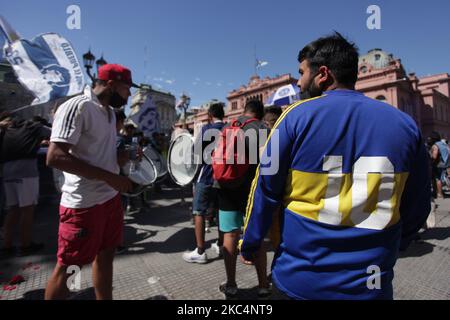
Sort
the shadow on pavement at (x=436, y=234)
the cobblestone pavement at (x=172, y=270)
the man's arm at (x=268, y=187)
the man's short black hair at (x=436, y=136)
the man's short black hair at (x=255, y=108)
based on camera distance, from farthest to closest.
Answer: the man's short black hair at (x=436, y=136) < the shadow on pavement at (x=436, y=234) < the man's short black hair at (x=255, y=108) < the cobblestone pavement at (x=172, y=270) < the man's arm at (x=268, y=187)

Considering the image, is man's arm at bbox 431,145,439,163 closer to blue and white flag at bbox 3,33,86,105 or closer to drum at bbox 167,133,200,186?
drum at bbox 167,133,200,186

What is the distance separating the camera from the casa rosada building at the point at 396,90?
122 feet

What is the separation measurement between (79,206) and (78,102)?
0.73 m

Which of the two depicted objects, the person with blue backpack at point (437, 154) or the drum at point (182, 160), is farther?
the person with blue backpack at point (437, 154)

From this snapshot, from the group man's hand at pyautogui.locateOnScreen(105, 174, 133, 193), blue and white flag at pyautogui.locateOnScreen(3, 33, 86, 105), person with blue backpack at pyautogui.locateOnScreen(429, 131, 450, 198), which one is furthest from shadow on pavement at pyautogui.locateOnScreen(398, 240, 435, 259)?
blue and white flag at pyautogui.locateOnScreen(3, 33, 86, 105)

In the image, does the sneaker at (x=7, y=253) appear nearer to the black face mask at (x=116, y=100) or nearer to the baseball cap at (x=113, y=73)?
the black face mask at (x=116, y=100)

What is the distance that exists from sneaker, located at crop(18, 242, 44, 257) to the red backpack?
3.00m

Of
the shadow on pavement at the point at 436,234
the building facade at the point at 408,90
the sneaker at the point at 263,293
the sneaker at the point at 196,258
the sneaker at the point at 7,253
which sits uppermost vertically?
the building facade at the point at 408,90

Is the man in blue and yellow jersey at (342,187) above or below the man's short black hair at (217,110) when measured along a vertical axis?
below

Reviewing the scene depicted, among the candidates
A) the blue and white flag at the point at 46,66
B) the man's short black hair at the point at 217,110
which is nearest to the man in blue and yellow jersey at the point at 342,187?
the man's short black hair at the point at 217,110

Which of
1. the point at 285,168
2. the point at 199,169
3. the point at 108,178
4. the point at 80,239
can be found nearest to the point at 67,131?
the point at 108,178

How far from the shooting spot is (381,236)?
1040mm

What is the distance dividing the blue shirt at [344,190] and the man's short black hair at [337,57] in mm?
123
